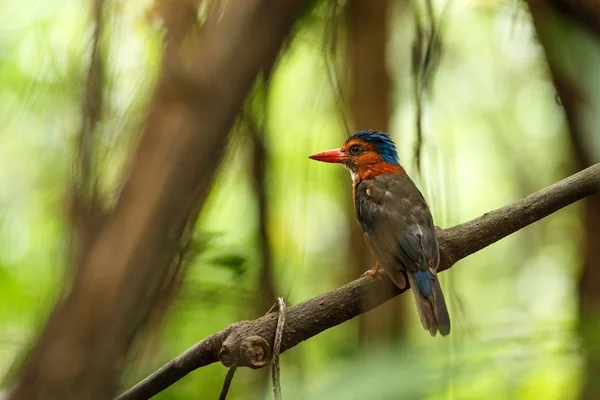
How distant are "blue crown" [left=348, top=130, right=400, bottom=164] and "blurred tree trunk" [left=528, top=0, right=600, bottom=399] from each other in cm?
75

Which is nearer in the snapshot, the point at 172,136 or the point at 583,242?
the point at 172,136

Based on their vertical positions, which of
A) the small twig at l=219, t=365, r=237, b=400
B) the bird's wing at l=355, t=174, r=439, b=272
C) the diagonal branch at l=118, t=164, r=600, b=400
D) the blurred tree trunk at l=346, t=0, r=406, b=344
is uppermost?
the blurred tree trunk at l=346, t=0, r=406, b=344

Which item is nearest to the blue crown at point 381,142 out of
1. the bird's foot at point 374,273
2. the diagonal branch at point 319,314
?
the bird's foot at point 374,273

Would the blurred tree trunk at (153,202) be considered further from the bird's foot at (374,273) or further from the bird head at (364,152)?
the bird head at (364,152)

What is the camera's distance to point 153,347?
2312 millimetres

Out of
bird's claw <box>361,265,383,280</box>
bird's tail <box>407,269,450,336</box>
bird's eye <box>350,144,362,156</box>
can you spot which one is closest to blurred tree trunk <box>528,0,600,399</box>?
bird's tail <box>407,269,450,336</box>

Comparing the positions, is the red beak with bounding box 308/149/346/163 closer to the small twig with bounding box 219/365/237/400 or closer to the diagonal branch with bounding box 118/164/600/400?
the diagonal branch with bounding box 118/164/600/400

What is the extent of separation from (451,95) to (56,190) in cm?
244

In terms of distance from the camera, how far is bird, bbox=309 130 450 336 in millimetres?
2334

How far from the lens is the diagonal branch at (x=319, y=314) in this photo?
1.57m

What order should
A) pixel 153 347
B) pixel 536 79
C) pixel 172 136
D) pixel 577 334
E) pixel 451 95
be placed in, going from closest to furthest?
pixel 172 136 < pixel 577 334 < pixel 153 347 < pixel 536 79 < pixel 451 95

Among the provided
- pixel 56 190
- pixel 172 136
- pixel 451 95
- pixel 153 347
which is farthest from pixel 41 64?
pixel 451 95

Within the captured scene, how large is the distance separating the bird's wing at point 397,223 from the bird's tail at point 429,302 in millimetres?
39

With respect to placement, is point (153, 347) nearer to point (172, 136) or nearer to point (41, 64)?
point (41, 64)
